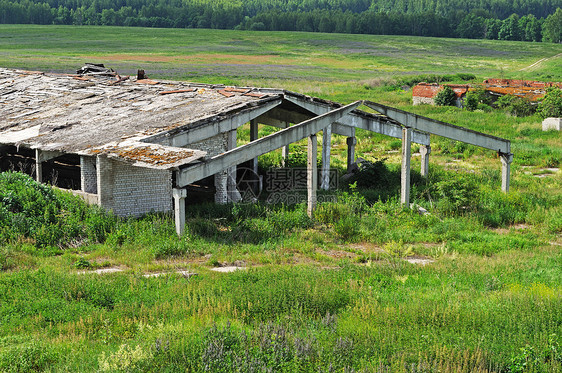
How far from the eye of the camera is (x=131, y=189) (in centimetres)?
1588

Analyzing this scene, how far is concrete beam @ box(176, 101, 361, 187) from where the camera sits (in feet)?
46.5

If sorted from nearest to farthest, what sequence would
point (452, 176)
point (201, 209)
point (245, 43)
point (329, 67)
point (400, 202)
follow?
point (201, 209) → point (400, 202) → point (452, 176) → point (329, 67) → point (245, 43)

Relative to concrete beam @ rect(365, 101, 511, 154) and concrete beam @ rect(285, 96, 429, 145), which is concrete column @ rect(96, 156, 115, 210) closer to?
concrete beam @ rect(285, 96, 429, 145)

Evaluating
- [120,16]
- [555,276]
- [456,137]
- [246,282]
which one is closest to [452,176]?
[456,137]

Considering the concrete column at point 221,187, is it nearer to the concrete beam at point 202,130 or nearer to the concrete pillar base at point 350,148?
the concrete beam at point 202,130

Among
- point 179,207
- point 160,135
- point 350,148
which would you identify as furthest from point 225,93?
point 179,207

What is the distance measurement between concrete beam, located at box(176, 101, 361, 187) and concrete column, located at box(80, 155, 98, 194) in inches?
133

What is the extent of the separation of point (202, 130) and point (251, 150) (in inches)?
80.0

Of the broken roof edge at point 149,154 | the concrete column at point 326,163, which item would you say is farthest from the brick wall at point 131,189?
the concrete column at point 326,163

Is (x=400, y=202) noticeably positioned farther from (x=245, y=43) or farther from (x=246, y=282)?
(x=245, y=43)

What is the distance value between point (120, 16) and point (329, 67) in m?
85.2

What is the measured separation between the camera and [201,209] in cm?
1705

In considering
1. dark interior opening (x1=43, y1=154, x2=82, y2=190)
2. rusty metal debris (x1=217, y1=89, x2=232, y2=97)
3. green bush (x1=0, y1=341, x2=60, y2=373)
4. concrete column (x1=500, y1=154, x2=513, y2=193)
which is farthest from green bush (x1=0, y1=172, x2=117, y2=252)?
concrete column (x1=500, y1=154, x2=513, y2=193)

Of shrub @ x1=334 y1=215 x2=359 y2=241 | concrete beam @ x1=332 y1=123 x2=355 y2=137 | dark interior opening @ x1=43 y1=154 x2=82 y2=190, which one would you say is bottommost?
shrub @ x1=334 y1=215 x2=359 y2=241
